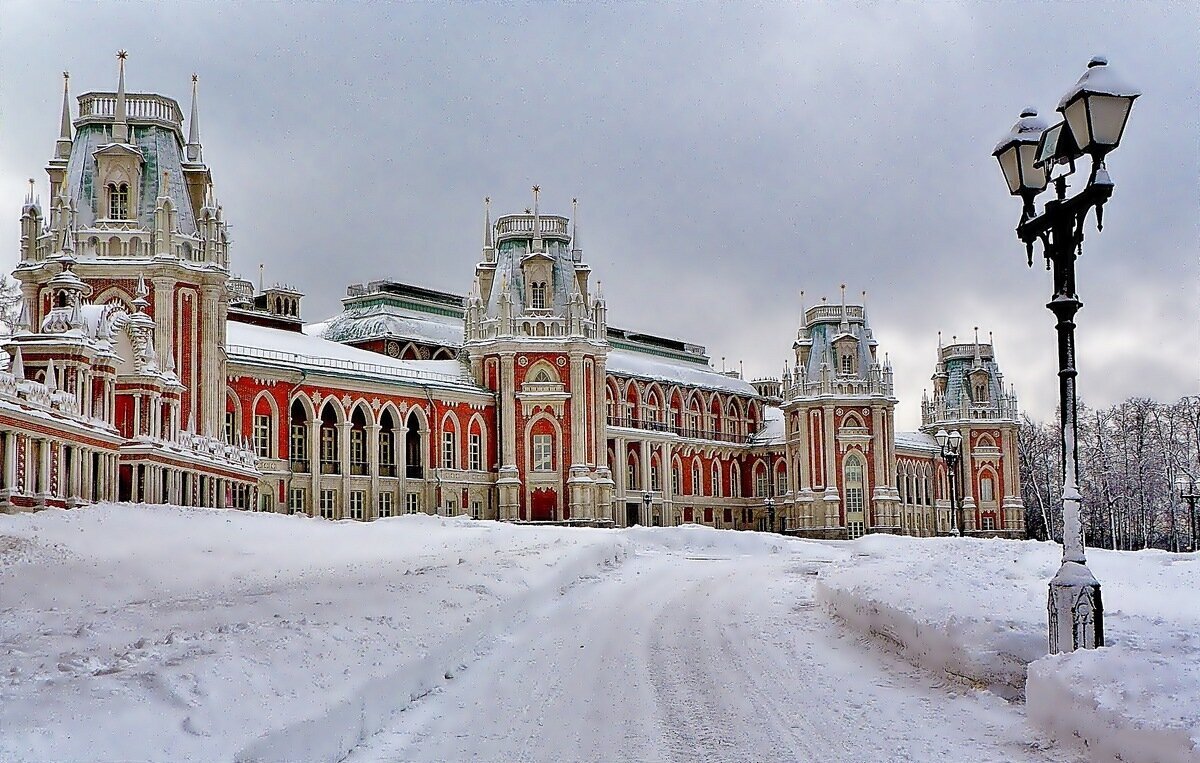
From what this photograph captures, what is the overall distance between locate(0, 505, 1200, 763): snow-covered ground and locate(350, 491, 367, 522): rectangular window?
3777cm

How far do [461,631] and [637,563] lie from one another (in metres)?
17.7

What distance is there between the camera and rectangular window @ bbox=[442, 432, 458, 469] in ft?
217

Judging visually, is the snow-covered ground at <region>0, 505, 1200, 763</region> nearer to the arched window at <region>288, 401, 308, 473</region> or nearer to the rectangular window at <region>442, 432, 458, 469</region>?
the arched window at <region>288, 401, 308, 473</region>

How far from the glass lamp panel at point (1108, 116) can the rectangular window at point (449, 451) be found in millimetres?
56575

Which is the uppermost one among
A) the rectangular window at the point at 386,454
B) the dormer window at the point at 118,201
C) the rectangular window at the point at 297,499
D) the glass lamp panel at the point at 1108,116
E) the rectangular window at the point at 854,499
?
the dormer window at the point at 118,201

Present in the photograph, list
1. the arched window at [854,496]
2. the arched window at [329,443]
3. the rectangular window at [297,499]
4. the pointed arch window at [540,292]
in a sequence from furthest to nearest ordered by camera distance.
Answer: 1. the arched window at [854,496]
2. the pointed arch window at [540,292]
3. the arched window at [329,443]
4. the rectangular window at [297,499]

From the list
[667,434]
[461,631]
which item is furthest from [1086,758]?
[667,434]

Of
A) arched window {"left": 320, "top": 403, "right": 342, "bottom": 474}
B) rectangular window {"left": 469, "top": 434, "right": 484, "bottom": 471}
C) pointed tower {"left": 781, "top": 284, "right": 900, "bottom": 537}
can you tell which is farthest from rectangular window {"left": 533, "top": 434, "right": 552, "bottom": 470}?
pointed tower {"left": 781, "top": 284, "right": 900, "bottom": 537}

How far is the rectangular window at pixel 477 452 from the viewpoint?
6775cm

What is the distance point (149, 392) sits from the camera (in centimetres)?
3988

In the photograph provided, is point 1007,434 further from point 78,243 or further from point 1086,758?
point 1086,758

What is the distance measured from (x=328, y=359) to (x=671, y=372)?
3216cm

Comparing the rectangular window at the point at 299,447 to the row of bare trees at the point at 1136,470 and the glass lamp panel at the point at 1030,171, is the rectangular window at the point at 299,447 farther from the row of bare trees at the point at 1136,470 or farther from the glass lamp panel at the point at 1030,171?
the glass lamp panel at the point at 1030,171

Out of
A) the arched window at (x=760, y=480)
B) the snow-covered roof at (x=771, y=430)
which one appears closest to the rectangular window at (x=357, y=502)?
the snow-covered roof at (x=771, y=430)
